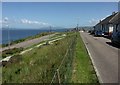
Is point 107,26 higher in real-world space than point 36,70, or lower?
higher

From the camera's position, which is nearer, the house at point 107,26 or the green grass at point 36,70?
the green grass at point 36,70

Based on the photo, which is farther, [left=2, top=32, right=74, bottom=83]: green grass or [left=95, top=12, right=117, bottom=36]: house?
[left=95, top=12, right=117, bottom=36]: house

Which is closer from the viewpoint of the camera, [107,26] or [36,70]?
[36,70]

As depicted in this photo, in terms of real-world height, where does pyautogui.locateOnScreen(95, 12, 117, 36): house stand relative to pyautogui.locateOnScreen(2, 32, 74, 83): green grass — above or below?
above

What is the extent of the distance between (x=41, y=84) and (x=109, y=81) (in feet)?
9.48

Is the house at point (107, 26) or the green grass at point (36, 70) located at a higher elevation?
the house at point (107, 26)

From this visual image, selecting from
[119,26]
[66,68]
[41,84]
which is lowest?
[41,84]

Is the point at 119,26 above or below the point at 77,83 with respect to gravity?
above

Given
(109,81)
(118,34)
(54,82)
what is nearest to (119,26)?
(118,34)

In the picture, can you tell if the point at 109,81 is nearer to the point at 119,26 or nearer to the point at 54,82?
the point at 54,82

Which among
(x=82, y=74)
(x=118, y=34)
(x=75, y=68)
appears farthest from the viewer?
(x=118, y=34)

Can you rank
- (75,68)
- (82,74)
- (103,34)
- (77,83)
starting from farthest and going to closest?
(103,34) < (75,68) < (82,74) < (77,83)

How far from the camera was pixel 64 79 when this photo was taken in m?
9.52

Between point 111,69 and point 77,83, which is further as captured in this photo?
point 111,69
